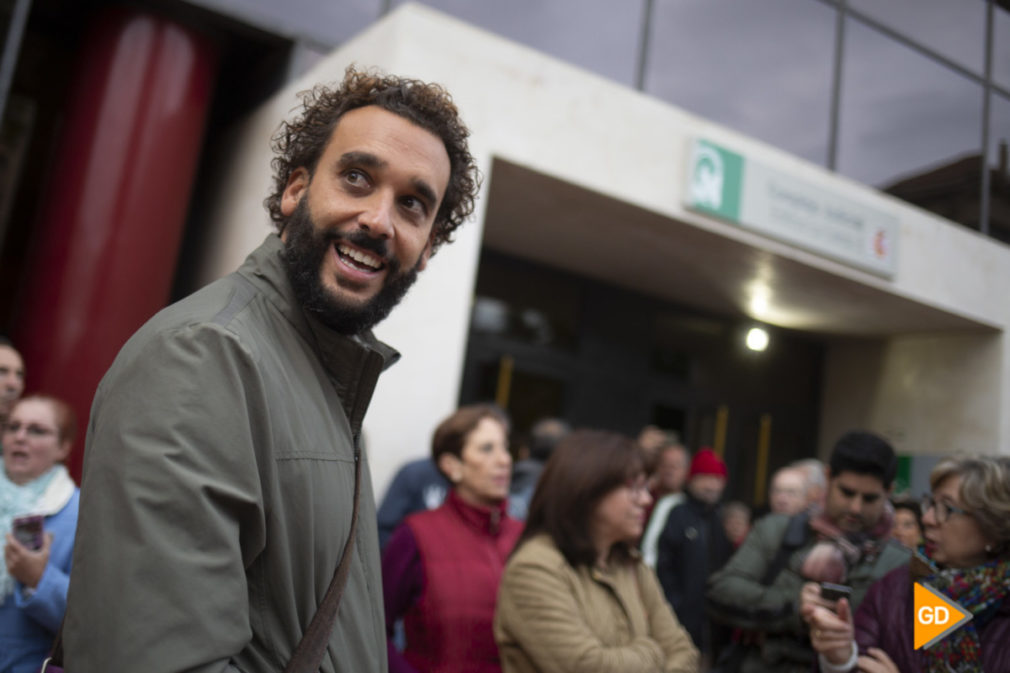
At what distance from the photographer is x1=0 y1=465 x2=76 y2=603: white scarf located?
295 cm

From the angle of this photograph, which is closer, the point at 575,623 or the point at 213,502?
the point at 213,502

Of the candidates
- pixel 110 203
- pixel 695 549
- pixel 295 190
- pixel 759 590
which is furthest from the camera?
pixel 110 203

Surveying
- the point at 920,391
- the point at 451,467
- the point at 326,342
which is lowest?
the point at 451,467

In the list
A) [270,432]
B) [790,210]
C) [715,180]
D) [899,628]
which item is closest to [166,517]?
[270,432]

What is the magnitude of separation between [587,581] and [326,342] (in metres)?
1.90

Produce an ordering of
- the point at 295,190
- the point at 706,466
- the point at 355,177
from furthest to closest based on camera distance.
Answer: the point at 706,466 → the point at 295,190 → the point at 355,177

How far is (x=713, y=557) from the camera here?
5.83m

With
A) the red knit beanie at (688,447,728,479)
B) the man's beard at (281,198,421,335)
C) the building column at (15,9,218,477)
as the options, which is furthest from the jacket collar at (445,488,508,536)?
the building column at (15,9,218,477)

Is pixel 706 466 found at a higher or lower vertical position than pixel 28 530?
→ higher

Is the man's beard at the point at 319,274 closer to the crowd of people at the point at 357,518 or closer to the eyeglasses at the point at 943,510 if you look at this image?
the crowd of people at the point at 357,518

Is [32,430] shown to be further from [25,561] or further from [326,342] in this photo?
[326,342]

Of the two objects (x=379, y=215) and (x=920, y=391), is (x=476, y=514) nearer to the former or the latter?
(x=379, y=215)

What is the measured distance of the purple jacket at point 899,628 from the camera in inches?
98.3

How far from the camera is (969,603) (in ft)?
8.30
